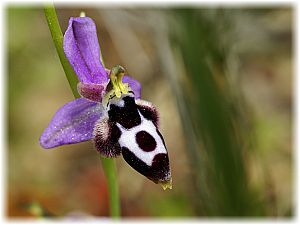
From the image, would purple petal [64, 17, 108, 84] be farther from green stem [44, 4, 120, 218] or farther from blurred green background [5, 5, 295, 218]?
blurred green background [5, 5, 295, 218]

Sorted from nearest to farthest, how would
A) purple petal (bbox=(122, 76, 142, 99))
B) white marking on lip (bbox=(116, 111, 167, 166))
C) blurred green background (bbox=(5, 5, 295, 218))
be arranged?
white marking on lip (bbox=(116, 111, 167, 166)) < purple petal (bbox=(122, 76, 142, 99)) < blurred green background (bbox=(5, 5, 295, 218))

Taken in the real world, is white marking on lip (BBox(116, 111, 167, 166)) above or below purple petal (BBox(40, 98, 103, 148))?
below

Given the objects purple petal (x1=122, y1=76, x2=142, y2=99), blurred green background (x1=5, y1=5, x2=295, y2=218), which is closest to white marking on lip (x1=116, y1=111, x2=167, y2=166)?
purple petal (x1=122, y1=76, x2=142, y2=99)

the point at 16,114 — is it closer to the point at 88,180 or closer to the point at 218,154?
the point at 88,180

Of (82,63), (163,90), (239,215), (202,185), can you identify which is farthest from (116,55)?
(82,63)

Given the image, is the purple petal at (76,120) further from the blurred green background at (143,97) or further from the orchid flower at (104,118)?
the blurred green background at (143,97)

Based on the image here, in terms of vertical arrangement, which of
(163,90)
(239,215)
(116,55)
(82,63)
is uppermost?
(116,55)

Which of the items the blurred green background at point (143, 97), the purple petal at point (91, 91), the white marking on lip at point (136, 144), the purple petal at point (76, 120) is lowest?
the white marking on lip at point (136, 144)

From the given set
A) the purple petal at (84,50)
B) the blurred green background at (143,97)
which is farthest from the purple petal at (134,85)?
the blurred green background at (143,97)
